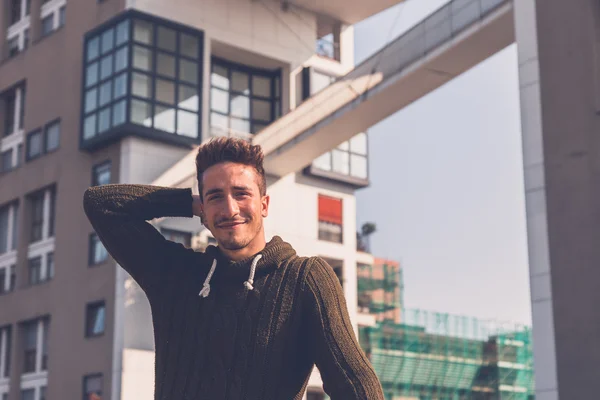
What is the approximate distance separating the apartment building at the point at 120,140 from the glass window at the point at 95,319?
5 centimetres

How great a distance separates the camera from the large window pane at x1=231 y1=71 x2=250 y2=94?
145 ft

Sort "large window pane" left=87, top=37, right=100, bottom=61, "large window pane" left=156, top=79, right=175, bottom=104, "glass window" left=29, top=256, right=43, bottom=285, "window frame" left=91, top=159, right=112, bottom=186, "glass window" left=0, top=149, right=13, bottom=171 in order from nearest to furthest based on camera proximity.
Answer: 1. "large window pane" left=156, top=79, right=175, bottom=104
2. "window frame" left=91, top=159, right=112, bottom=186
3. "large window pane" left=87, top=37, right=100, bottom=61
4. "glass window" left=29, top=256, right=43, bottom=285
5. "glass window" left=0, top=149, right=13, bottom=171

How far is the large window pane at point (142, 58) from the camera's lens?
39281 millimetres

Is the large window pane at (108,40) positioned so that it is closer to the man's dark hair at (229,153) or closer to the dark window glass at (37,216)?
the dark window glass at (37,216)

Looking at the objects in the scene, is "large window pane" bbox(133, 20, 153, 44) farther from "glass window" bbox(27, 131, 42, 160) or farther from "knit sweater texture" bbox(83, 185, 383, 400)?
"knit sweater texture" bbox(83, 185, 383, 400)

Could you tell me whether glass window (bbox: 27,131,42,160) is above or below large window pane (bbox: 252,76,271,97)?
→ below

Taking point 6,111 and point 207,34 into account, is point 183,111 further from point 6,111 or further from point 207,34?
point 6,111

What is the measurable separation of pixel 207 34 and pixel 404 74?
11.2m

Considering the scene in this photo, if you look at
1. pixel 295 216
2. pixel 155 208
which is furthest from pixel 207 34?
pixel 155 208

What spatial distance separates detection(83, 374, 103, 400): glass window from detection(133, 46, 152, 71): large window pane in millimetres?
11617

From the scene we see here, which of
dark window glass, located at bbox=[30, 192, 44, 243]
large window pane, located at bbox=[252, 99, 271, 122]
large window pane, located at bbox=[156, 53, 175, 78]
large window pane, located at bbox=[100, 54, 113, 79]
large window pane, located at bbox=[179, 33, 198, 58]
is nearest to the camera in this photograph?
large window pane, located at bbox=[156, 53, 175, 78]

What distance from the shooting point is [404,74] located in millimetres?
32844

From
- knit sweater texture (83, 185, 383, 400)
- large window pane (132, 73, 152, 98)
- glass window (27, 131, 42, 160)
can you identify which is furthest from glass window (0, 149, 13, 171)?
knit sweater texture (83, 185, 383, 400)

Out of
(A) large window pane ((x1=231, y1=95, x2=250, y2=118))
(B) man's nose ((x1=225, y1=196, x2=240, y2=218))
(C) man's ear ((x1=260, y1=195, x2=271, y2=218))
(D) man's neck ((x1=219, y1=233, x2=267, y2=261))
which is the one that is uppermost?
(A) large window pane ((x1=231, y1=95, x2=250, y2=118))
